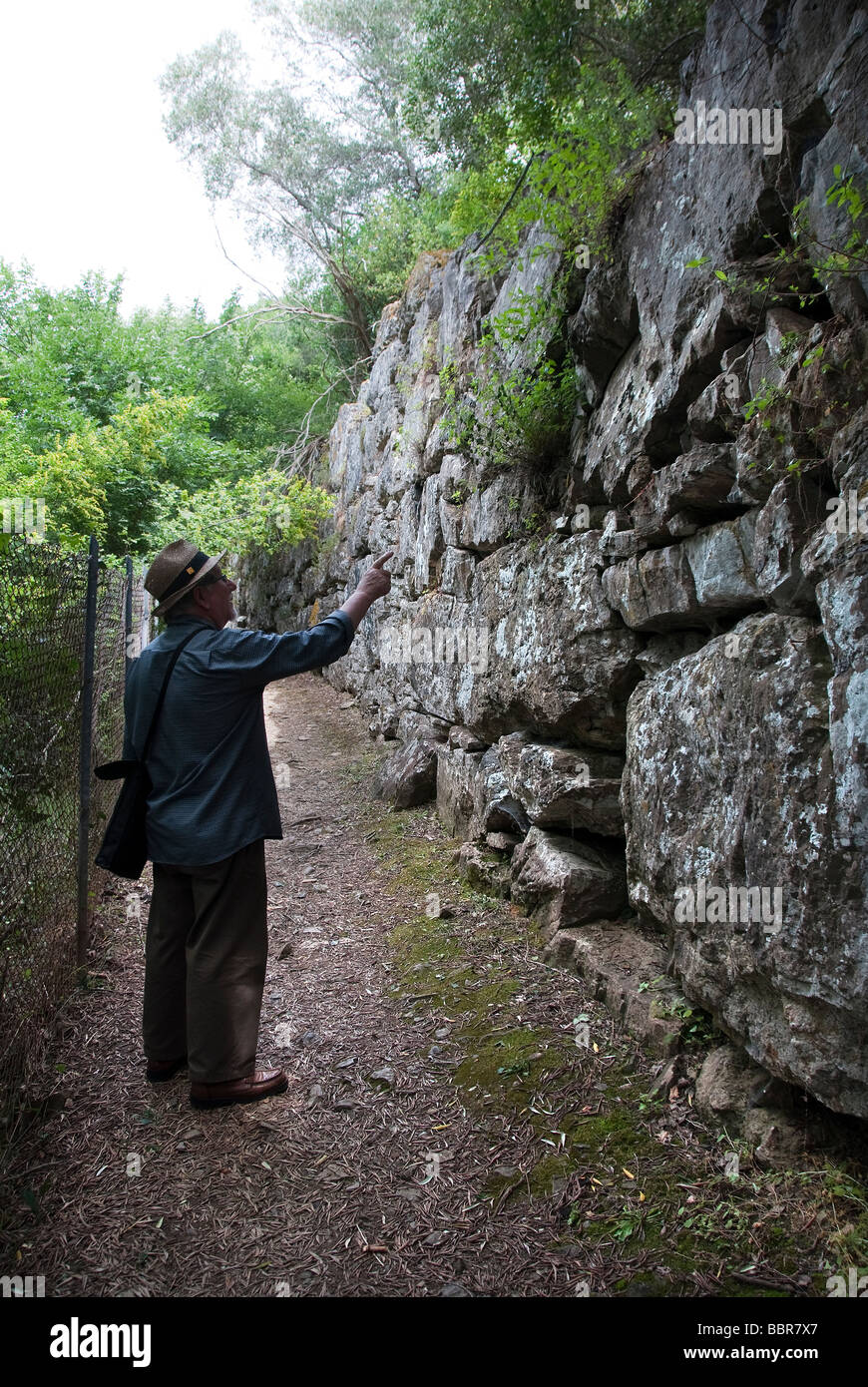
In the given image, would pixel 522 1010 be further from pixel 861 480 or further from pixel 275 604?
pixel 275 604

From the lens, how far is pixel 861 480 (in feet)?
8.28

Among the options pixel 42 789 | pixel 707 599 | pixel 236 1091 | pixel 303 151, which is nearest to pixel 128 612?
pixel 42 789

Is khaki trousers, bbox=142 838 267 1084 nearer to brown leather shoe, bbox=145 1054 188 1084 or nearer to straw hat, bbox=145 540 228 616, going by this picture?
brown leather shoe, bbox=145 1054 188 1084

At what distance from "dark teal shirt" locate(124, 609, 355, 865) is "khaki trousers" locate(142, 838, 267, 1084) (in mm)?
113

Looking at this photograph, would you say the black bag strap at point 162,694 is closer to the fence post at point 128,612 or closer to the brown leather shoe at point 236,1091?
the brown leather shoe at point 236,1091

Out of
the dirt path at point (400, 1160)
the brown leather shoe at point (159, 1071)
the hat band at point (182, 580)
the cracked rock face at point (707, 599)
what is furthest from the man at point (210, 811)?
the cracked rock face at point (707, 599)

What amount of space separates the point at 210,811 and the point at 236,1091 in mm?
1191

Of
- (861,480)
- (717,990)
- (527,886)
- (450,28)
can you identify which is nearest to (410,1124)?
(717,990)

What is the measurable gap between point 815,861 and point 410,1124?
1974mm
